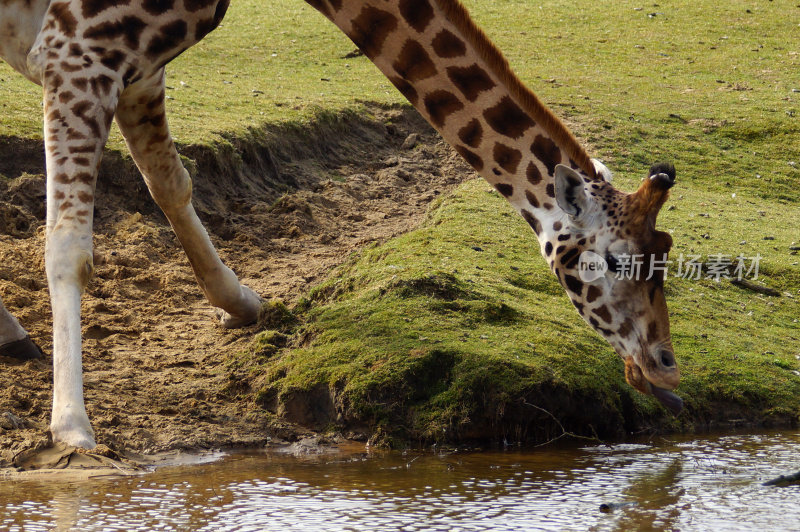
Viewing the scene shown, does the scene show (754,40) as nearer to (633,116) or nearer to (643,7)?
(643,7)

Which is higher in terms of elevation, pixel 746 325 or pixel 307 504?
pixel 746 325

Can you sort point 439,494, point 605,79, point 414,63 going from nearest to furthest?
point 439,494
point 414,63
point 605,79

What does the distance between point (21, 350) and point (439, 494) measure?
2548mm

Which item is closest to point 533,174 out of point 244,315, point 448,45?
point 448,45

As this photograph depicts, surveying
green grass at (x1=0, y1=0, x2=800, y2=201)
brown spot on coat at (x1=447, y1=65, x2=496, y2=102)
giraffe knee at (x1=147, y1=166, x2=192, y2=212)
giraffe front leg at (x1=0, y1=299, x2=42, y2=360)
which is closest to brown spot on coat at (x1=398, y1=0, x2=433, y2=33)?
brown spot on coat at (x1=447, y1=65, x2=496, y2=102)

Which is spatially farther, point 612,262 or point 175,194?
point 175,194

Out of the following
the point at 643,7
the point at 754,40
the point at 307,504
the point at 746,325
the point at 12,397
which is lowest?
the point at 307,504

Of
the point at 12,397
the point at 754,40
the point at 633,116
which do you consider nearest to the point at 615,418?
the point at 12,397

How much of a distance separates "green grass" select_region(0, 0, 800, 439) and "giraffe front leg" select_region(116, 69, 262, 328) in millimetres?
435

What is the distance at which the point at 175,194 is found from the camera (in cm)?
602

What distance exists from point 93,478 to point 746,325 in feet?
13.8

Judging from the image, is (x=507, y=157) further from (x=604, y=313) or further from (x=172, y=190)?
(x=172, y=190)

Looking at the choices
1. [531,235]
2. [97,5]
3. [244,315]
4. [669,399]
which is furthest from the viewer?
[531,235]

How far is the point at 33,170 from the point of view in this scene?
24.3 feet
